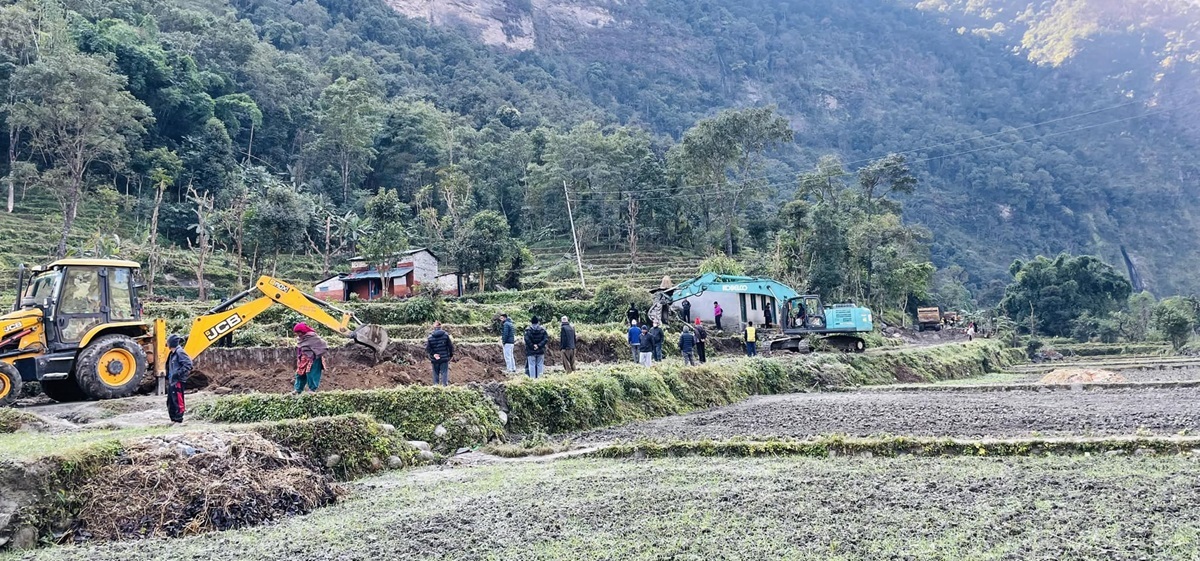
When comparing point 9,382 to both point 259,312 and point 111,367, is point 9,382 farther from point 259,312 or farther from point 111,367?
point 259,312

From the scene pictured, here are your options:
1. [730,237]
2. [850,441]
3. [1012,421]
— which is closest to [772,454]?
[850,441]

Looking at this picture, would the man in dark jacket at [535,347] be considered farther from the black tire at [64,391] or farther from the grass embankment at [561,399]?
the black tire at [64,391]

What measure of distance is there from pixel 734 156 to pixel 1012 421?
55.5 meters

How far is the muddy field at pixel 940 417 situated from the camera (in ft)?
38.4

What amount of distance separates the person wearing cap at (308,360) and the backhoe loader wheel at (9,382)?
516cm

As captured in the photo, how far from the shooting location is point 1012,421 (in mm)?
A: 12703

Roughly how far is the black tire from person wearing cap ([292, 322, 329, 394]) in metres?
5.35

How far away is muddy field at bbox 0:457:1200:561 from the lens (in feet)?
19.1

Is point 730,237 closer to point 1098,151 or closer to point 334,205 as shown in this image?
point 334,205

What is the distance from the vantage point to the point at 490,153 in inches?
3236

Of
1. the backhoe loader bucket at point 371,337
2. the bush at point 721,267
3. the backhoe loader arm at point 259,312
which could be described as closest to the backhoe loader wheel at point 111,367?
the backhoe loader arm at point 259,312

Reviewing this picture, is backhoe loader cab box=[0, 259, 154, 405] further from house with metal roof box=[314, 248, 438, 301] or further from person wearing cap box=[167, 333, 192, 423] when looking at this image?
house with metal roof box=[314, 248, 438, 301]

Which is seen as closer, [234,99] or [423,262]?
[423,262]

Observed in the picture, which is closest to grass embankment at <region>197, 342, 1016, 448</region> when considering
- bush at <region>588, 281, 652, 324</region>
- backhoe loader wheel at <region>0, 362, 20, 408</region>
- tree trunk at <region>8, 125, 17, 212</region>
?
backhoe loader wheel at <region>0, 362, 20, 408</region>
